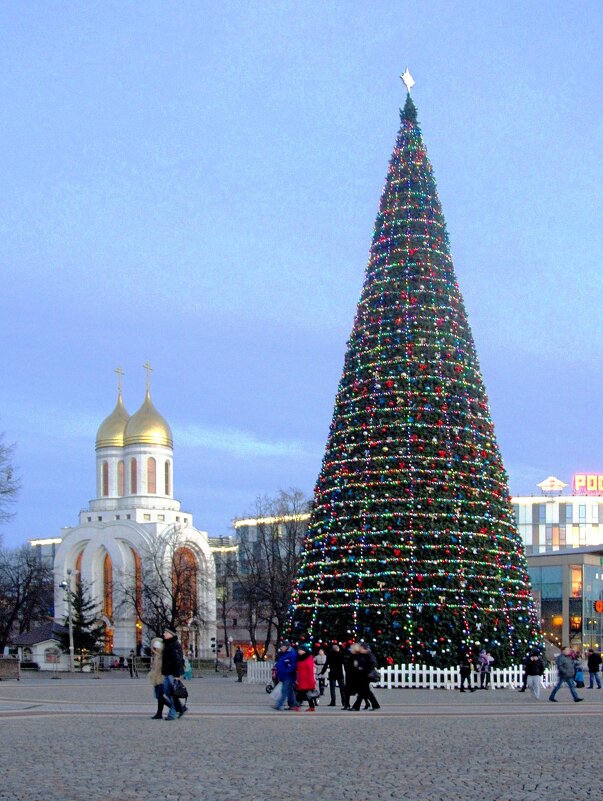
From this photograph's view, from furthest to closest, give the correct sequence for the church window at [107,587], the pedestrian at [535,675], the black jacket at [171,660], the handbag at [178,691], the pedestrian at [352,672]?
the church window at [107,587], the pedestrian at [535,675], the pedestrian at [352,672], the handbag at [178,691], the black jacket at [171,660]

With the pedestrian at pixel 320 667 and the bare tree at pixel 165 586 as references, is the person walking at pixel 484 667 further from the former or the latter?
the bare tree at pixel 165 586

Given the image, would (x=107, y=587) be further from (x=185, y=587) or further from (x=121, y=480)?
(x=185, y=587)

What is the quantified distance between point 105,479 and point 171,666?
77.4m

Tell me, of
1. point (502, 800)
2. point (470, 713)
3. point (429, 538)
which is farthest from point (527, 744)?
point (429, 538)

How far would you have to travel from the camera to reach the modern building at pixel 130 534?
8725 cm

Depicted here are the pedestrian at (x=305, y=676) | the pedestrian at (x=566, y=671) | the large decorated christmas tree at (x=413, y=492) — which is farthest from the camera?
the large decorated christmas tree at (x=413, y=492)

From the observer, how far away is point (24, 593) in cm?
9200

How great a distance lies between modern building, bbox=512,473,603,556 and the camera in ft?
424

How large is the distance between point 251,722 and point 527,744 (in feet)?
18.6

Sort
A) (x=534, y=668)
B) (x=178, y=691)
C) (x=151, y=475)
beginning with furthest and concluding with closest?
(x=151, y=475) → (x=534, y=668) → (x=178, y=691)

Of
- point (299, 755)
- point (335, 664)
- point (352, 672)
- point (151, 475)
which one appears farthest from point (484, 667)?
point (151, 475)

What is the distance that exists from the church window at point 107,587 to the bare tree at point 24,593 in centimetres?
540

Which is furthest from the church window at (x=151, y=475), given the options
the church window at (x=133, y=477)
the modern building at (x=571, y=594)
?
the modern building at (x=571, y=594)

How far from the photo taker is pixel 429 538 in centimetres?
3350
